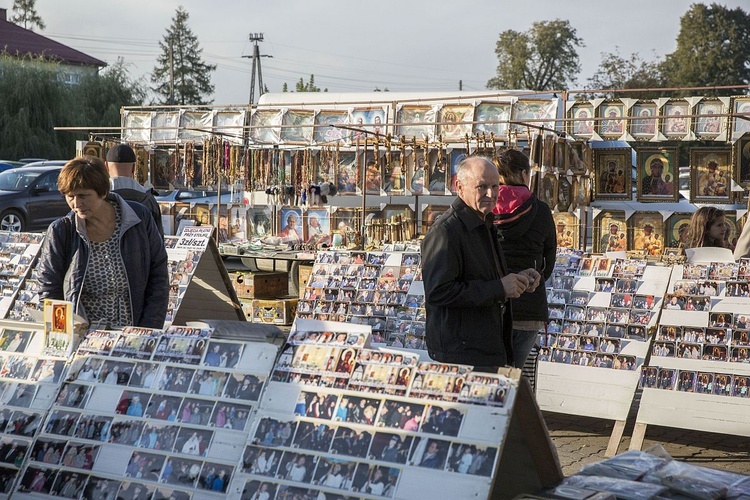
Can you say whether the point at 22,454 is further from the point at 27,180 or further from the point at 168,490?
the point at 27,180

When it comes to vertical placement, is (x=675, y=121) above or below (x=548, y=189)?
above

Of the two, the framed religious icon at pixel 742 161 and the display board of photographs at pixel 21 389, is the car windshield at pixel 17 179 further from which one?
the display board of photographs at pixel 21 389

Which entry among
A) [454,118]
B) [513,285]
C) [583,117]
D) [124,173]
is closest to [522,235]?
[513,285]

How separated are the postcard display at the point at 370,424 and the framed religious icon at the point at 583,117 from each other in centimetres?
894

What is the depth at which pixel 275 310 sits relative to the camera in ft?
34.6

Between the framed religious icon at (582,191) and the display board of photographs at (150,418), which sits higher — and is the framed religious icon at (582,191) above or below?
above

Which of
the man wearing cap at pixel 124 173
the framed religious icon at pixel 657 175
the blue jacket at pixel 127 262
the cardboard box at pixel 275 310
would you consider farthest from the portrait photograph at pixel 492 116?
the blue jacket at pixel 127 262

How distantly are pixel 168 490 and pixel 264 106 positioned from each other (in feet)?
38.2

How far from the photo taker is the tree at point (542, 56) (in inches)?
1738

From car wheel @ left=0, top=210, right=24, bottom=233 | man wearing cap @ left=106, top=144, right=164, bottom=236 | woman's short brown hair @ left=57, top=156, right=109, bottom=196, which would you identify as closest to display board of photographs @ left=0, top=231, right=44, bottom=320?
man wearing cap @ left=106, top=144, right=164, bottom=236

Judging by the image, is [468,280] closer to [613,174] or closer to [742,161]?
[742,161]

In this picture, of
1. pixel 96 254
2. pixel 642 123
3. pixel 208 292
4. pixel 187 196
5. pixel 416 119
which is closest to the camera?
pixel 96 254

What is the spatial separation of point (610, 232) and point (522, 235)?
7.73m

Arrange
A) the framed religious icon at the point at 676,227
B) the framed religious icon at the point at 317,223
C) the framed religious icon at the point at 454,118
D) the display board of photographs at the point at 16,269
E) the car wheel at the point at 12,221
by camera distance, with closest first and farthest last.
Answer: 1. the display board of photographs at the point at 16,269
2. the framed religious icon at the point at 676,227
3. the framed religious icon at the point at 454,118
4. the framed religious icon at the point at 317,223
5. the car wheel at the point at 12,221
